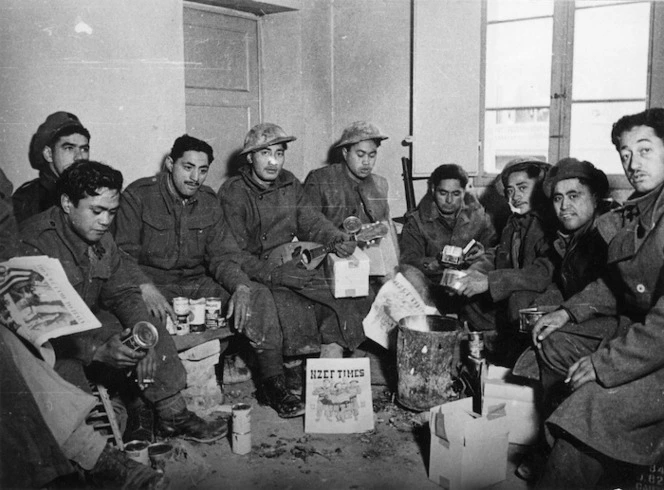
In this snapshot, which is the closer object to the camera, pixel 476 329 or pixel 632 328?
pixel 632 328

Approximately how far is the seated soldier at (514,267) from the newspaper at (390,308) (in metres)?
0.40

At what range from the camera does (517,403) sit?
360cm

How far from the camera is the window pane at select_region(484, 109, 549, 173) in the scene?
19.2 ft

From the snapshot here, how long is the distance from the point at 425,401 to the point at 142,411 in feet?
5.93

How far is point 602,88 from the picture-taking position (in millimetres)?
5496

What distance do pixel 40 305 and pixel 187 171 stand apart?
181 centimetres

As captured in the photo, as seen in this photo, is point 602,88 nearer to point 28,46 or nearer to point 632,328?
point 632,328

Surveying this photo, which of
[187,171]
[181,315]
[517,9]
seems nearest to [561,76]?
[517,9]

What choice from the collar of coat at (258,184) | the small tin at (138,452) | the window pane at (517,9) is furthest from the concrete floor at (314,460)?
the window pane at (517,9)

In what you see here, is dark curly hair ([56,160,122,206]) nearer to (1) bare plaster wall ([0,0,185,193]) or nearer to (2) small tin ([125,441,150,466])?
(1) bare plaster wall ([0,0,185,193])

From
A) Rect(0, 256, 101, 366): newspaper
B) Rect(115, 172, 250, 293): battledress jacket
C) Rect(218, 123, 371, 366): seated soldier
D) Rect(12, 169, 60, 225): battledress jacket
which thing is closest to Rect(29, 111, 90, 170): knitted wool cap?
Rect(12, 169, 60, 225): battledress jacket

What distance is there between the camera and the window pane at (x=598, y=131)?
541cm

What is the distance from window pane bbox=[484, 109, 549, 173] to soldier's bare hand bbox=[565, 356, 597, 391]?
316 cm

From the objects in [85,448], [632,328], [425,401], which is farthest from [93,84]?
[632,328]
